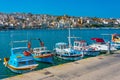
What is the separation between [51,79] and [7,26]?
177 meters

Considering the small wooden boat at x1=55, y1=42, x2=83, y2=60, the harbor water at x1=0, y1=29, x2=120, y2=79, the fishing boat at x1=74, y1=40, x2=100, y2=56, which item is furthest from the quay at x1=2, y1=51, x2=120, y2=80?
the fishing boat at x1=74, y1=40, x2=100, y2=56

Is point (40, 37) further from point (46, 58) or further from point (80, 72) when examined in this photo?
point (80, 72)

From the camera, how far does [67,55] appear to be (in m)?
→ 29.5

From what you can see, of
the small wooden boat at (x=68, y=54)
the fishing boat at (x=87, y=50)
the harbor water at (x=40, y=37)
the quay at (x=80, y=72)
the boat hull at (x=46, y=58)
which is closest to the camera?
the quay at (x=80, y=72)

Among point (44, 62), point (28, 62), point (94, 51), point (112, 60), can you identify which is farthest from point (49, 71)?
point (94, 51)

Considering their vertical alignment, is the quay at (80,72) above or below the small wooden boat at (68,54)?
above

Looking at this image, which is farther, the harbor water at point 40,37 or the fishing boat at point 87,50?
the fishing boat at point 87,50

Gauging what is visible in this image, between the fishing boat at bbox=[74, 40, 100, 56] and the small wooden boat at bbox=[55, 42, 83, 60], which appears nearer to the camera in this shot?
the small wooden boat at bbox=[55, 42, 83, 60]

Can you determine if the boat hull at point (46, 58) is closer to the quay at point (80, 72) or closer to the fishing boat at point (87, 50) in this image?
the fishing boat at point (87, 50)

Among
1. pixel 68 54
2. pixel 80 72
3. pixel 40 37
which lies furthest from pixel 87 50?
pixel 40 37

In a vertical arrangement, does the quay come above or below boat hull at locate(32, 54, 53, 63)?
above

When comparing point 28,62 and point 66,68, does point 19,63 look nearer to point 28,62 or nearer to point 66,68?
point 28,62

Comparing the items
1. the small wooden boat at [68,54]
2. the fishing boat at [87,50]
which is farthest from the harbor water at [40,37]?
the fishing boat at [87,50]

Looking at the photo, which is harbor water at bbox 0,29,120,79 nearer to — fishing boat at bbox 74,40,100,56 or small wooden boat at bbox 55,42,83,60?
small wooden boat at bbox 55,42,83,60
